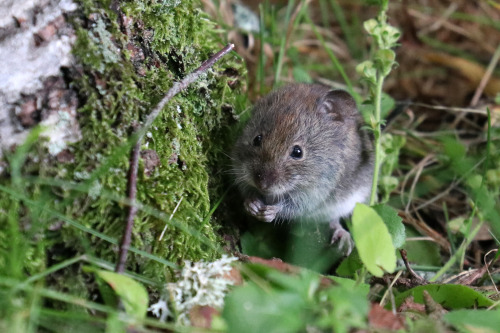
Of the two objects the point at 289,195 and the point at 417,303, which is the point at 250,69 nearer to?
the point at 289,195

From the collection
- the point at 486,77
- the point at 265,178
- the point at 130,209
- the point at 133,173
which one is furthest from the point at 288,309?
the point at 486,77

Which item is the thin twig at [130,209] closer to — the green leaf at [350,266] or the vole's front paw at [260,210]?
the vole's front paw at [260,210]

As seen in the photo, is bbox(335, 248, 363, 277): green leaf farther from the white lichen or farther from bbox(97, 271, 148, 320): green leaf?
bbox(97, 271, 148, 320): green leaf

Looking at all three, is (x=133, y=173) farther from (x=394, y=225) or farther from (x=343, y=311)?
(x=394, y=225)

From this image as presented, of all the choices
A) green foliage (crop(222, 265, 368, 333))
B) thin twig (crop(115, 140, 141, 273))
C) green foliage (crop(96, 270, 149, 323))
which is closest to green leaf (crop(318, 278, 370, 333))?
green foliage (crop(222, 265, 368, 333))

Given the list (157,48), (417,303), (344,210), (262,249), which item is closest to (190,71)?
(157,48)

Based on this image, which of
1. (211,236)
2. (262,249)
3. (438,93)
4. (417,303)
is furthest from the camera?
(438,93)
